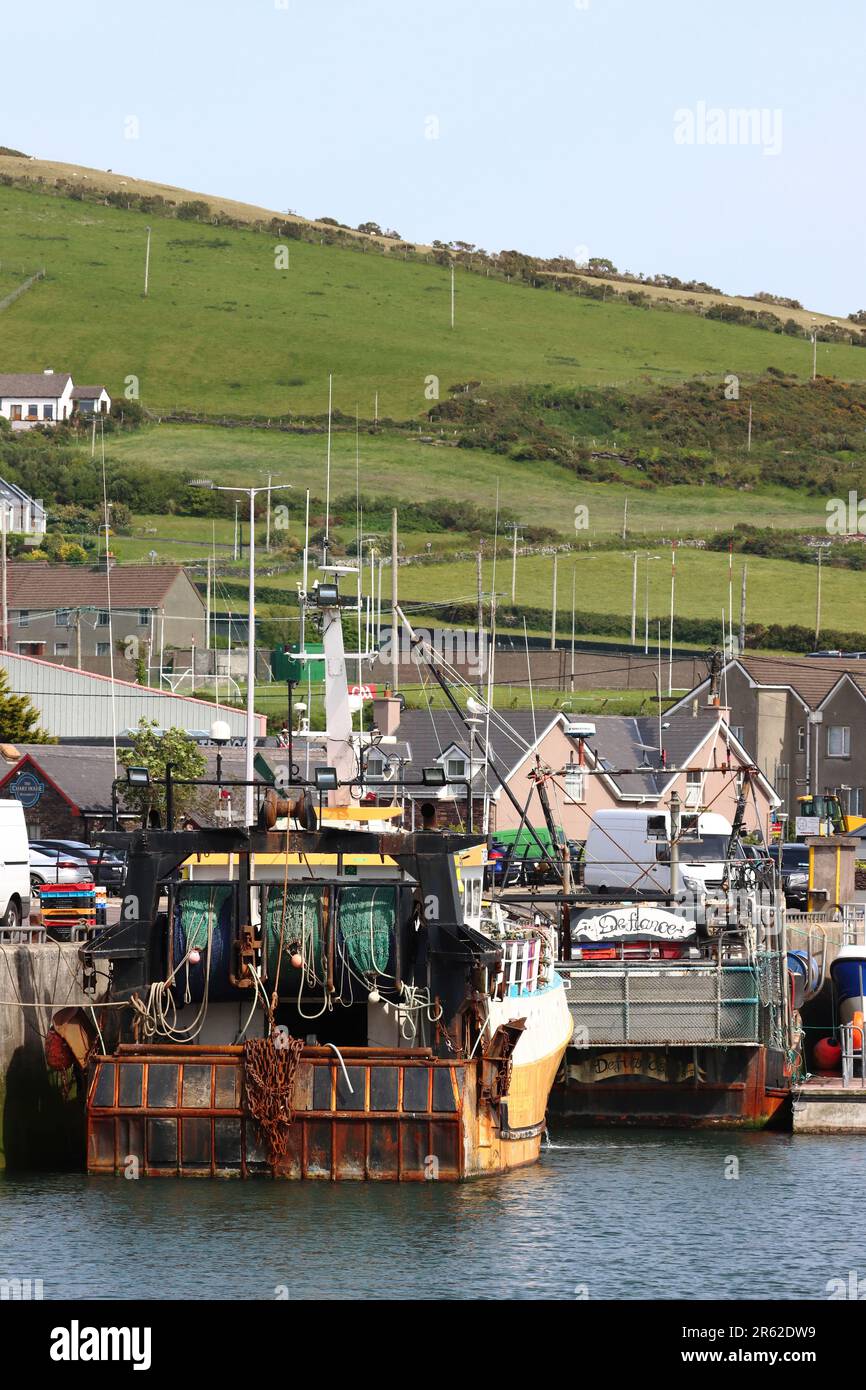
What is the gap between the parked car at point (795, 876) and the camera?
49625 millimetres

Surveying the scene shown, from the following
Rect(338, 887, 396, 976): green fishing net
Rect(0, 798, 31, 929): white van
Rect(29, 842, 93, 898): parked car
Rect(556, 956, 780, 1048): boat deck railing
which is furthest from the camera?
Rect(29, 842, 93, 898): parked car

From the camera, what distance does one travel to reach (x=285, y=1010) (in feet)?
97.2

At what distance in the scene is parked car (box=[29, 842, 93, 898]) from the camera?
44500 mm

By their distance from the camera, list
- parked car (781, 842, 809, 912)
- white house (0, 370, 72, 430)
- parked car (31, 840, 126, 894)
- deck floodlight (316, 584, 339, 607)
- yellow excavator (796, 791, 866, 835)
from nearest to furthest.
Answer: deck floodlight (316, 584, 339, 607) < parked car (31, 840, 126, 894) < parked car (781, 842, 809, 912) < yellow excavator (796, 791, 866, 835) < white house (0, 370, 72, 430)

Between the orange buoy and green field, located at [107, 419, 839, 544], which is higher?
green field, located at [107, 419, 839, 544]

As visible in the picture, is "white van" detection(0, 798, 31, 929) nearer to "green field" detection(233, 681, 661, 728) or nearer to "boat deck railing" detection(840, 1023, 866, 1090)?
"boat deck railing" detection(840, 1023, 866, 1090)

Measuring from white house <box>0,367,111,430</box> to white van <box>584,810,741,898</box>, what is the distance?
139 metres

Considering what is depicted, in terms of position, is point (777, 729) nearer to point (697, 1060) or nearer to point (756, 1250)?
point (697, 1060)

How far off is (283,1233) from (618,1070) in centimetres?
992

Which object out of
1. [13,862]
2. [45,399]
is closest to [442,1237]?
[13,862]

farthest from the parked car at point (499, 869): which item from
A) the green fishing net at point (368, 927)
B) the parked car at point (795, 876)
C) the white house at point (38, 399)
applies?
the white house at point (38, 399)

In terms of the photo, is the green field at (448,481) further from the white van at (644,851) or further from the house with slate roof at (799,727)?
the white van at (644,851)

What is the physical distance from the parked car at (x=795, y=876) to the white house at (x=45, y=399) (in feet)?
447

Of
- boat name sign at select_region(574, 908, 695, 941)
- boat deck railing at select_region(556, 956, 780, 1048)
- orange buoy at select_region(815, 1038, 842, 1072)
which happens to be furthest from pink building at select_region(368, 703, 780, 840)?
boat deck railing at select_region(556, 956, 780, 1048)
